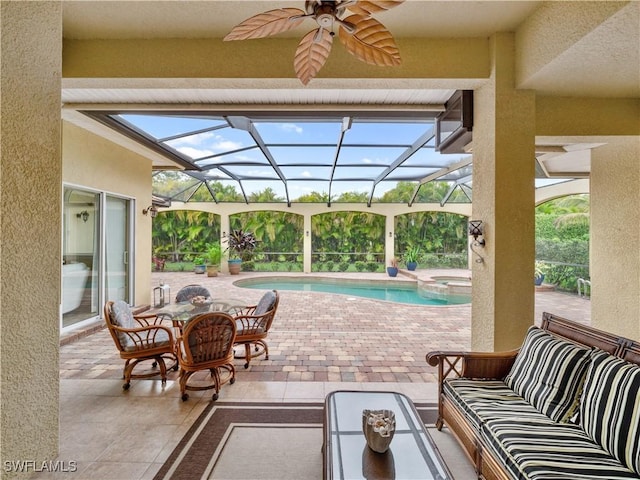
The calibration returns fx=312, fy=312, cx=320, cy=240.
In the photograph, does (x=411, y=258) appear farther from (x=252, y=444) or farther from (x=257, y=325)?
(x=252, y=444)

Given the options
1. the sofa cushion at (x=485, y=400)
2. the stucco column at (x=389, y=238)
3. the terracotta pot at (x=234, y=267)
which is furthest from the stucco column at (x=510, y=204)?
the terracotta pot at (x=234, y=267)

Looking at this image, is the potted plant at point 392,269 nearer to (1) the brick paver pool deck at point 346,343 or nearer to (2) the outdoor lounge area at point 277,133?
(1) the brick paver pool deck at point 346,343

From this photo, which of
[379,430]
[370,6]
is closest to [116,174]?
[370,6]

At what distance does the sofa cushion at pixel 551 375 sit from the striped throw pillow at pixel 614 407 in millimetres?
80

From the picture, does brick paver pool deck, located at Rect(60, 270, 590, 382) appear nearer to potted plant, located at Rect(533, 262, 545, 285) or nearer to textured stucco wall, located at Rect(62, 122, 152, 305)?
textured stucco wall, located at Rect(62, 122, 152, 305)

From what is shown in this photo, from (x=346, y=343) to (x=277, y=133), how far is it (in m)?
4.22

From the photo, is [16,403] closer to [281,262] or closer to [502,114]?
[502,114]

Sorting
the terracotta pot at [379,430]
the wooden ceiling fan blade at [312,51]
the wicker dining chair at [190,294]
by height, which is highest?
the wooden ceiling fan blade at [312,51]

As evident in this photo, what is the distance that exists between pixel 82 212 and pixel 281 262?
29.7ft

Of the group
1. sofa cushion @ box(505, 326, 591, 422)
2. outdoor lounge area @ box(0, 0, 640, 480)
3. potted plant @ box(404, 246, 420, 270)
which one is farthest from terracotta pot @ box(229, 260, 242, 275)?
sofa cushion @ box(505, 326, 591, 422)

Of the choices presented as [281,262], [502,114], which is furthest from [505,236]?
[281,262]

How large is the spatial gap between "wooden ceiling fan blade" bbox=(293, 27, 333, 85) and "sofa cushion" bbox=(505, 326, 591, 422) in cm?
271

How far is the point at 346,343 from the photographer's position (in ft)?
16.0

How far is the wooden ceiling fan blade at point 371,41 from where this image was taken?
1.93 metres
